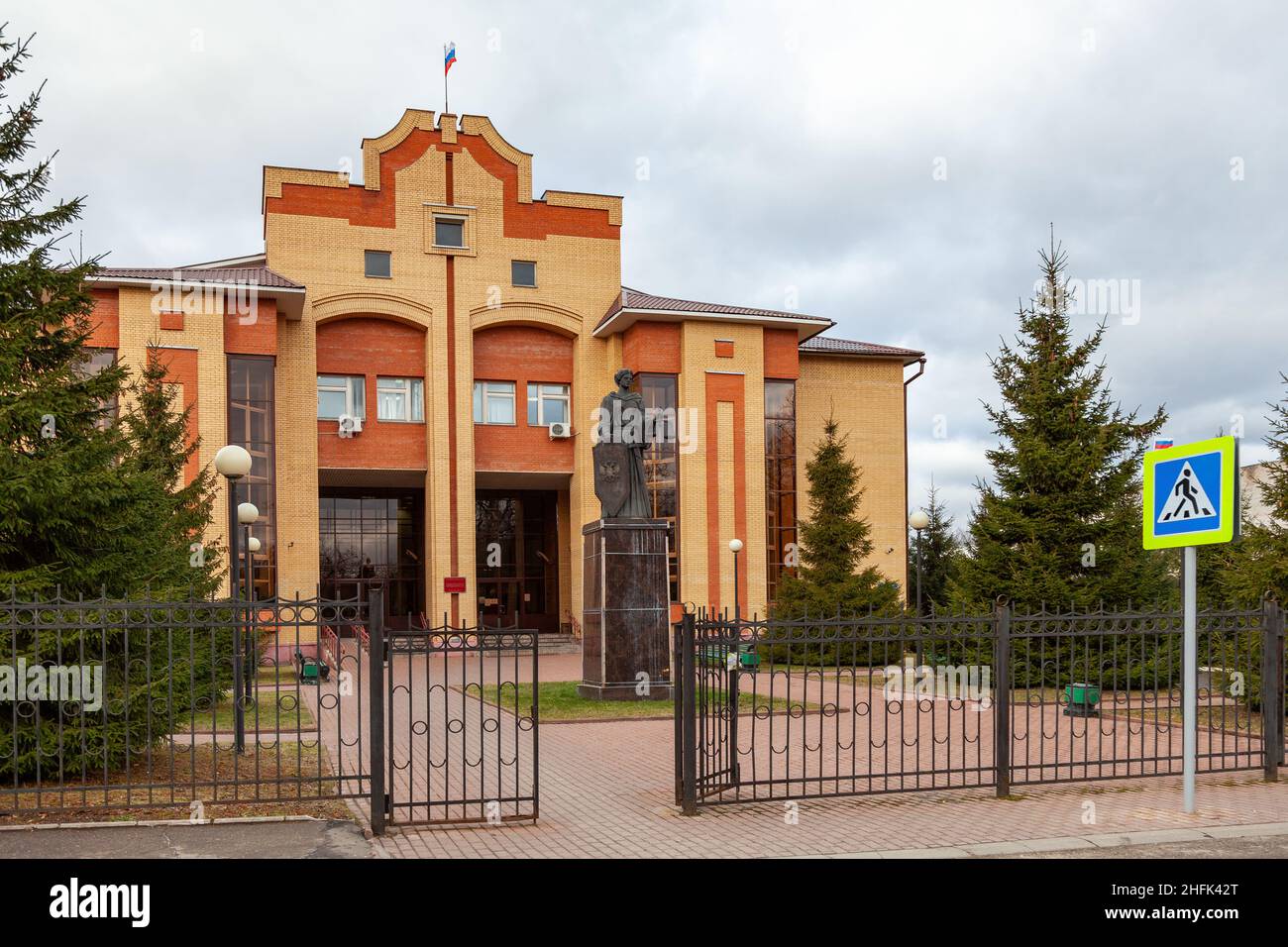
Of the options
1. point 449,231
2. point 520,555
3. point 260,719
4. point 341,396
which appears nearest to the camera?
point 260,719

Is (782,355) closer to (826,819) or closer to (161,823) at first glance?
(826,819)

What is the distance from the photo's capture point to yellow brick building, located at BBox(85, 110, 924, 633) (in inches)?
1292

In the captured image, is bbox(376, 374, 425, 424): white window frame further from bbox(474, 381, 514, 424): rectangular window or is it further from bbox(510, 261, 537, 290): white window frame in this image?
bbox(510, 261, 537, 290): white window frame

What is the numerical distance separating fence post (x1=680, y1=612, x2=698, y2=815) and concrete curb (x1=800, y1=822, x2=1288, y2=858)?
1.63 metres

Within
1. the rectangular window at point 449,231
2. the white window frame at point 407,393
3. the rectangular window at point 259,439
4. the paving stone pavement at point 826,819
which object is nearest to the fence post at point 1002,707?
the paving stone pavement at point 826,819

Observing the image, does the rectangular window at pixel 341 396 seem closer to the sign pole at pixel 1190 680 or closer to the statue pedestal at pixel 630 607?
the statue pedestal at pixel 630 607

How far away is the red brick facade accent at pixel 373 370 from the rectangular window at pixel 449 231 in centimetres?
299

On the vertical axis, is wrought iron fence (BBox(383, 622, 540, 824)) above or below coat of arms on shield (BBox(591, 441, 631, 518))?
below

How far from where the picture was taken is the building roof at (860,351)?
3800 centimetres

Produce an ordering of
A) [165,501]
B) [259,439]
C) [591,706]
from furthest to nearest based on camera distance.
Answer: [259,439], [591,706], [165,501]

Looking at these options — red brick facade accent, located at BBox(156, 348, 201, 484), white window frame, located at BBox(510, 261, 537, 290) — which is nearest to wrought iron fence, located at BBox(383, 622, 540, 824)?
red brick facade accent, located at BBox(156, 348, 201, 484)

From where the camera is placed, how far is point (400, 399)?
3475 centimetres

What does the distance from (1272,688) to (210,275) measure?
2834 centimetres

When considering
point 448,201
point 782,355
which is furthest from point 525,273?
point 782,355
